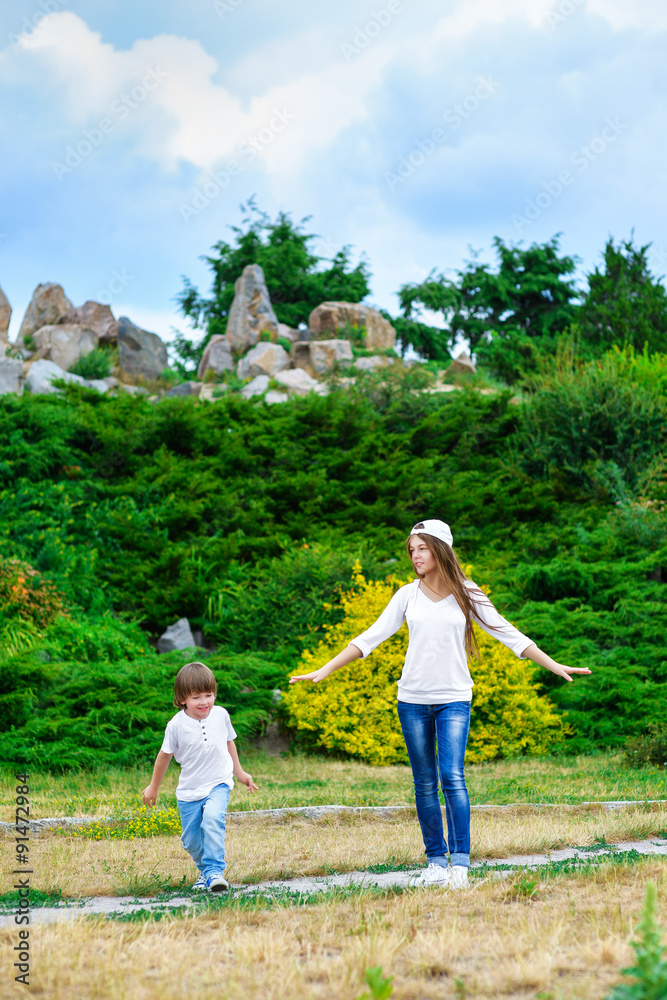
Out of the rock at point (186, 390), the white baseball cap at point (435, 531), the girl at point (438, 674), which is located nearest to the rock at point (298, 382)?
the rock at point (186, 390)

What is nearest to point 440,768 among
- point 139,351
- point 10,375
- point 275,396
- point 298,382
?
point 10,375

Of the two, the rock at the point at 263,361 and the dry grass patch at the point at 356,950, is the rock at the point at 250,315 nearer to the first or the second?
the rock at the point at 263,361

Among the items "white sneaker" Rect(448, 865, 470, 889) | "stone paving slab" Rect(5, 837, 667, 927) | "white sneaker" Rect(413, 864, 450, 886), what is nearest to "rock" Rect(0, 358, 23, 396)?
"stone paving slab" Rect(5, 837, 667, 927)

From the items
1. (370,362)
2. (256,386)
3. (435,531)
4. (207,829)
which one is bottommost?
(207,829)

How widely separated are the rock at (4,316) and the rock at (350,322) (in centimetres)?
973

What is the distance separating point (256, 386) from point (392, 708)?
15790 millimetres

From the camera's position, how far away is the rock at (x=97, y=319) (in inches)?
1041

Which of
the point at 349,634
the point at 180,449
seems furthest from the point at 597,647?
the point at 180,449

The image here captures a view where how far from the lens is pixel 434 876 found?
3826 millimetres

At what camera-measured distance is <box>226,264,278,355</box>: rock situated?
1074 inches

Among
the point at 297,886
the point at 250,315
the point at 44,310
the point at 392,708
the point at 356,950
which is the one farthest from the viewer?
the point at 250,315

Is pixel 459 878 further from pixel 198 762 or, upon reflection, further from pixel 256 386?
pixel 256 386

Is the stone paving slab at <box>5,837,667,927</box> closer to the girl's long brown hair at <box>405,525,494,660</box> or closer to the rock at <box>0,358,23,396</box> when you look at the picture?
the girl's long brown hair at <box>405,525,494,660</box>

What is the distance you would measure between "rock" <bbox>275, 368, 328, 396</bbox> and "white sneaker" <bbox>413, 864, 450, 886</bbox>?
62.2 ft
